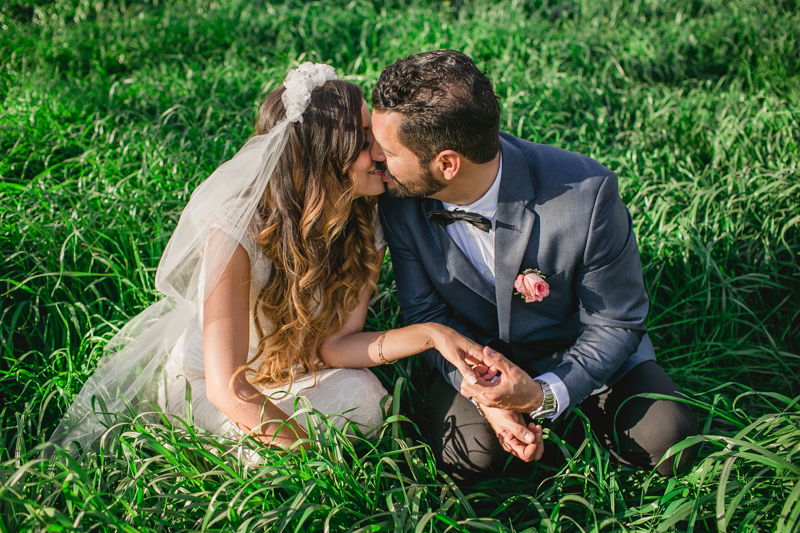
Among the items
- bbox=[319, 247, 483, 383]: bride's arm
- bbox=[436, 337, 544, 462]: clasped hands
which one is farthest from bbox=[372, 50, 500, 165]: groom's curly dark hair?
bbox=[436, 337, 544, 462]: clasped hands

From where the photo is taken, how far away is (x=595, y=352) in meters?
2.04

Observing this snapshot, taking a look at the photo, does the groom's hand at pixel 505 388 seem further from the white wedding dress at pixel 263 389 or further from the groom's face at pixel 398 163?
the groom's face at pixel 398 163

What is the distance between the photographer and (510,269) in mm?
2012

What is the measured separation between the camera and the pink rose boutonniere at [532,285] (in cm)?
196

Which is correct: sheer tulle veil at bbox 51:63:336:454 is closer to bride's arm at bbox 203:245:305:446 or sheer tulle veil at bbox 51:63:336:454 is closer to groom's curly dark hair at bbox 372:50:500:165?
bride's arm at bbox 203:245:305:446

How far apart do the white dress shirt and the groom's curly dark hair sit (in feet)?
0.76

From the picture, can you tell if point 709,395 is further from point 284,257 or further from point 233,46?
point 233,46

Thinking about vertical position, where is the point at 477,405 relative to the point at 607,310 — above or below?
below

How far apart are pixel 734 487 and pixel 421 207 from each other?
1492mm

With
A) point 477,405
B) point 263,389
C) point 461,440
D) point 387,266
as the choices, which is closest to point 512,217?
point 477,405

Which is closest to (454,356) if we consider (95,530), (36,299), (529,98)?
(95,530)

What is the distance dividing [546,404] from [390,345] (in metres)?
0.67

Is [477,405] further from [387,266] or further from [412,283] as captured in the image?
[387,266]

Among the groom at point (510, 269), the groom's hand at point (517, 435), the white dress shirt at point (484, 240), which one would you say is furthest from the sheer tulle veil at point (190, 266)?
the groom's hand at point (517, 435)
